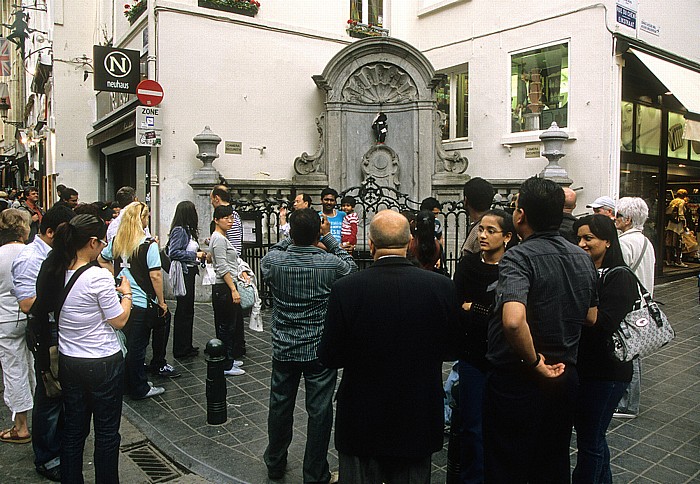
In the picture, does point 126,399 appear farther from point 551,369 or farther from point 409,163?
point 409,163

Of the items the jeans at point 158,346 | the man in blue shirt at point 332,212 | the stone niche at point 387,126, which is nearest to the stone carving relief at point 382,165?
the stone niche at point 387,126

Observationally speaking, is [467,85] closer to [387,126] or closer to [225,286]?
[387,126]

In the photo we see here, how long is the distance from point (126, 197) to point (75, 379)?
3825mm

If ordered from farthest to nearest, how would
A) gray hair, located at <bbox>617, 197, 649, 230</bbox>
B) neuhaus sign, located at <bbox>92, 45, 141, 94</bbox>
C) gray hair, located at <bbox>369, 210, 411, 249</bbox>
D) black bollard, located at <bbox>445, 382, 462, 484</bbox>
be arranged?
neuhaus sign, located at <bbox>92, 45, 141, 94</bbox> < gray hair, located at <bbox>617, 197, 649, 230</bbox> < black bollard, located at <bbox>445, 382, 462, 484</bbox> < gray hair, located at <bbox>369, 210, 411, 249</bbox>

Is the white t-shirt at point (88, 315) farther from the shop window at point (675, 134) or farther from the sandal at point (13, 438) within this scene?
the shop window at point (675, 134)

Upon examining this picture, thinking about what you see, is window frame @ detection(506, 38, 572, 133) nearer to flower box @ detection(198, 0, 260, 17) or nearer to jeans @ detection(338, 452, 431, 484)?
flower box @ detection(198, 0, 260, 17)

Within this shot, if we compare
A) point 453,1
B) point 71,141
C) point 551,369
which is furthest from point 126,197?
point 71,141

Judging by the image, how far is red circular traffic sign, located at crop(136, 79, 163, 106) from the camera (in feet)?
35.0

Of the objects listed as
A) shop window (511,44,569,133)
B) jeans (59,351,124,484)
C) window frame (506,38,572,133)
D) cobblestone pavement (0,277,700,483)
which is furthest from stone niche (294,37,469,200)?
jeans (59,351,124,484)

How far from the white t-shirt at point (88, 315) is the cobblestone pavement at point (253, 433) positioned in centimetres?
127

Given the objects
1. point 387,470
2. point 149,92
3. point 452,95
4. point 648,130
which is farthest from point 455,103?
point 387,470

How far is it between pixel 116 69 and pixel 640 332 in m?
10.6

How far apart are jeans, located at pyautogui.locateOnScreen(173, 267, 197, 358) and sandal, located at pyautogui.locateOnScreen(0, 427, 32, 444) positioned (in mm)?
2267

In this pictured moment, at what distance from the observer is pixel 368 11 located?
14.5 meters
